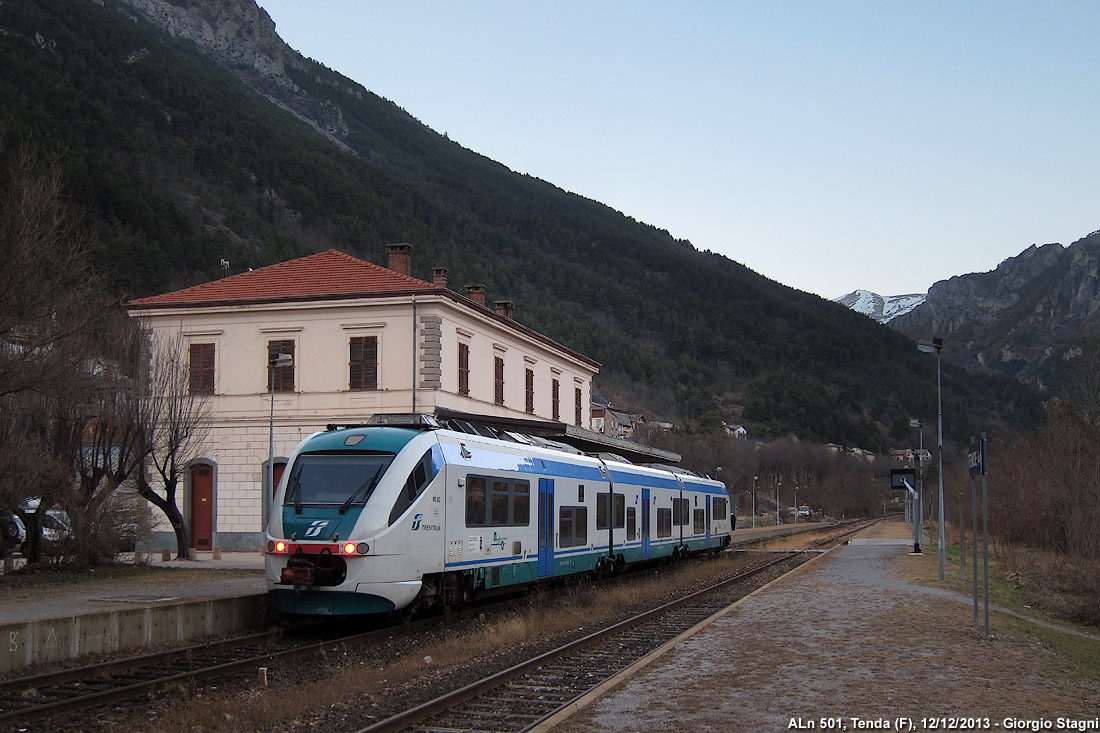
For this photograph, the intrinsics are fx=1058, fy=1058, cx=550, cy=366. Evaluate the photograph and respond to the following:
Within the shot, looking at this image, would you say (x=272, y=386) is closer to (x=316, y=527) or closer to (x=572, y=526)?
(x=572, y=526)

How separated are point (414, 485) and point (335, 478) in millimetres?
1114

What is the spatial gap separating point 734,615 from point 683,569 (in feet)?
44.4

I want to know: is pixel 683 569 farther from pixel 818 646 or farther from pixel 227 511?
pixel 818 646

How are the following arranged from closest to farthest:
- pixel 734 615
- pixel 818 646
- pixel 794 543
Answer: pixel 818 646 < pixel 734 615 < pixel 794 543

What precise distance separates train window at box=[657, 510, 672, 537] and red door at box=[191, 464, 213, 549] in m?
15.4

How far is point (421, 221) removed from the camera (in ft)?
506

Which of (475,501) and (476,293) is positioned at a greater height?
(476,293)

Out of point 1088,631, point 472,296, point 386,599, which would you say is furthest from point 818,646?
point 472,296

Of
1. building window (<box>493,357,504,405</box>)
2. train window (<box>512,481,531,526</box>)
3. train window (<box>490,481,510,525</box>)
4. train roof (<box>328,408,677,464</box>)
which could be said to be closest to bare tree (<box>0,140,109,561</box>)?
train roof (<box>328,408,677,464</box>)

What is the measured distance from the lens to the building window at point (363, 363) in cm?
3500

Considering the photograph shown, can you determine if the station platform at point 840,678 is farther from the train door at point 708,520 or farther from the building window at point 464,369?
the building window at point 464,369

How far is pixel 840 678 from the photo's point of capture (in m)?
11.0

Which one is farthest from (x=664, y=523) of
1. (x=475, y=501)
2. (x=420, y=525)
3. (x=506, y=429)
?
(x=420, y=525)

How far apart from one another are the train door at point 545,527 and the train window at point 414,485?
15.2ft
